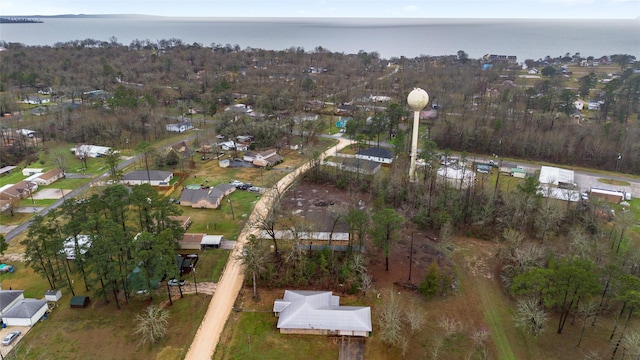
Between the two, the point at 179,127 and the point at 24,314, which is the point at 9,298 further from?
the point at 179,127

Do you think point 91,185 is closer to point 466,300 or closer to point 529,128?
point 466,300

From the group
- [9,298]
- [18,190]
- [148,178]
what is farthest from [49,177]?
[9,298]

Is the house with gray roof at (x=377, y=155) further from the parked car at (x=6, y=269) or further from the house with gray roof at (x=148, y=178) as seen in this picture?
the parked car at (x=6, y=269)

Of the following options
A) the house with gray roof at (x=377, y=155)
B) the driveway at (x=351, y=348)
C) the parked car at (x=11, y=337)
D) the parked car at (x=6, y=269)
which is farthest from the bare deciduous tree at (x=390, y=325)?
the house with gray roof at (x=377, y=155)

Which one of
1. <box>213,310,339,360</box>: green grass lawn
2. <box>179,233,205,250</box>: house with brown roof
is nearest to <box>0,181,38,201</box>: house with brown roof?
<box>179,233,205,250</box>: house with brown roof

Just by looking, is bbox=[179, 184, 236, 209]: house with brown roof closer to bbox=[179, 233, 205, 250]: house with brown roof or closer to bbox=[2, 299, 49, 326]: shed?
bbox=[179, 233, 205, 250]: house with brown roof

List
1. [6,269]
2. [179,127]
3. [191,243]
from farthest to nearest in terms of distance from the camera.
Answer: [179,127] < [191,243] < [6,269]
